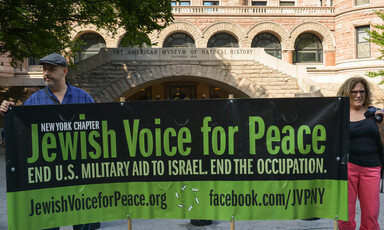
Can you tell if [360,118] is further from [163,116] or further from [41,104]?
[41,104]

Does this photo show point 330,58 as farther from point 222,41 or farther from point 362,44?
point 222,41

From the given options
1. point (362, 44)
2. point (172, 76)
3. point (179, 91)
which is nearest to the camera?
point (172, 76)

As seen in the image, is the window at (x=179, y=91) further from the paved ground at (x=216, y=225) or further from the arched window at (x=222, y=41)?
the paved ground at (x=216, y=225)

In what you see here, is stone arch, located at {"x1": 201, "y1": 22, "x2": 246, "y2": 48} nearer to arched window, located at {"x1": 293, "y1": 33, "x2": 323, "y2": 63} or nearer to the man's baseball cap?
arched window, located at {"x1": 293, "y1": 33, "x2": 323, "y2": 63}

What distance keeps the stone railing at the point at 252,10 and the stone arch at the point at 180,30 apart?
3.28 ft

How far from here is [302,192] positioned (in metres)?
3.13

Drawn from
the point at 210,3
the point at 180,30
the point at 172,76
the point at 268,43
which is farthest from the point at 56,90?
the point at 210,3

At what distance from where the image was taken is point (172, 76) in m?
16.4

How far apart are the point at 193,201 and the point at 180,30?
24.4 m

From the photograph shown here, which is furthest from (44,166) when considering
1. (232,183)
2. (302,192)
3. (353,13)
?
(353,13)

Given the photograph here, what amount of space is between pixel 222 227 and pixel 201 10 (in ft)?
78.1

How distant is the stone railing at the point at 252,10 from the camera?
26141mm

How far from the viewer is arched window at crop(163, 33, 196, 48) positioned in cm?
2675

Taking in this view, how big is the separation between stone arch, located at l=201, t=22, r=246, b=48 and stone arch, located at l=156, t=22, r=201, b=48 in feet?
1.92
